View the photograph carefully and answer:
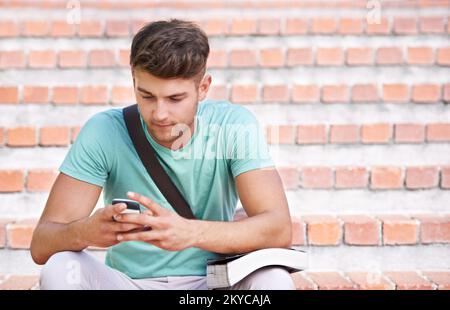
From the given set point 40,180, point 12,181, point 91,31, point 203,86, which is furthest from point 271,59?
point 203,86

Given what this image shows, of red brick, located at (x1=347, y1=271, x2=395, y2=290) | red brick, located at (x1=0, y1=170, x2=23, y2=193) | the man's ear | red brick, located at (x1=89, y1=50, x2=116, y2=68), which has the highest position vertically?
red brick, located at (x1=89, y1=50, x2=116, y2=68)

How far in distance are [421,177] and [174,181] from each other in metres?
1.60

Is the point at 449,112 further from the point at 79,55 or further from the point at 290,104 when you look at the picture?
the point at 79,55

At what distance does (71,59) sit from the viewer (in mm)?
3957

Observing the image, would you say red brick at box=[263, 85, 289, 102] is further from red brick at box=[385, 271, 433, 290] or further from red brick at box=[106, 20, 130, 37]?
red brick at box=[385, 271, 433, 290]

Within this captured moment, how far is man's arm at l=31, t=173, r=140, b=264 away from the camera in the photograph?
1883 mm

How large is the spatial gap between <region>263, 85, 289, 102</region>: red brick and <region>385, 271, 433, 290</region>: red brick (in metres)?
1.12

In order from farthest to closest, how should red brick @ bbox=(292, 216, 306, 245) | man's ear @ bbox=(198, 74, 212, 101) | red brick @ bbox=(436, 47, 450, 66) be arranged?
red brick @ bbox=(436, 47, 450, 66), red brick @ bbox=(292, 216, 306, 245), man's ear @ bbox=(198, 74, 212, 101)

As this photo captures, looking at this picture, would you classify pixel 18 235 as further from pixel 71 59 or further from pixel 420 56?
pixel 420 56

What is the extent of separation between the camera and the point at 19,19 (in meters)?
4.26

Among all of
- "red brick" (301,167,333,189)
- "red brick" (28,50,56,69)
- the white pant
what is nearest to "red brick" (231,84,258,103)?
"red brick" (301,167,333,189)

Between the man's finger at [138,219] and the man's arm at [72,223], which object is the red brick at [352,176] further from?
the man's finger at [138,219]
